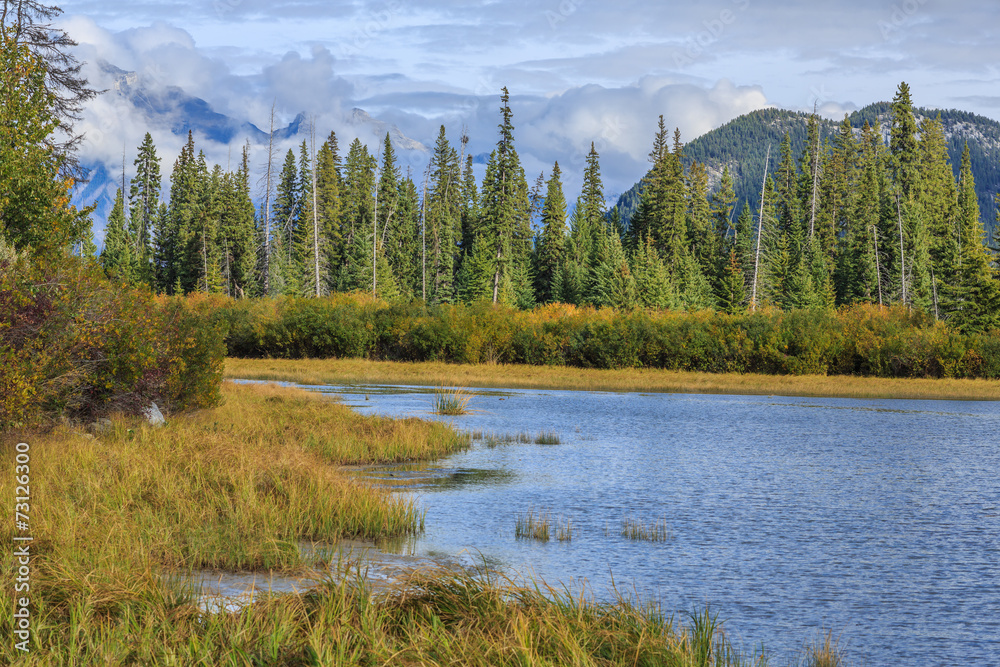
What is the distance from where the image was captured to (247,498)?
41.2 ft

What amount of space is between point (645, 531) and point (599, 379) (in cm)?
3583

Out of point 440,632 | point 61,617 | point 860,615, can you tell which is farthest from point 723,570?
point 61,617

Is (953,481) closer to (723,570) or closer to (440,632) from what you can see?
(723,570)

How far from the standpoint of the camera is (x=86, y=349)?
1711 centimetres

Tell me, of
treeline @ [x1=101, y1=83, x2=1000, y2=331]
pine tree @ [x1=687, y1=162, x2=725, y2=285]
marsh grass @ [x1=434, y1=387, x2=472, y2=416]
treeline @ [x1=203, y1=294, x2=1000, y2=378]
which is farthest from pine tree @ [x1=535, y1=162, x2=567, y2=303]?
marsh grass @ [x1=434, y1=387, x2=472, y2=416]

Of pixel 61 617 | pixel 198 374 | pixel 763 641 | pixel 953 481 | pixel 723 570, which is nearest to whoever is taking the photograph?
pixel 61 617

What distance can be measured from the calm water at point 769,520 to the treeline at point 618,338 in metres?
18.7

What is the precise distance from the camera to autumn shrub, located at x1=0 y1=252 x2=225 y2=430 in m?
14.5

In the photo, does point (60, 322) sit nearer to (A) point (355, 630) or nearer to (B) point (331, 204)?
(A) point (355, 630)

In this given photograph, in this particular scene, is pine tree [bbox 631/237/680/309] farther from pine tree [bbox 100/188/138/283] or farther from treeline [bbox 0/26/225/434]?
treeline [bbox 0/26/225/434]

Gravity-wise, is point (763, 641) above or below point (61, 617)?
below

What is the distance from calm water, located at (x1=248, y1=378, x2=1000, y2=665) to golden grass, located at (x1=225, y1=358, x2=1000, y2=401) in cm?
1452

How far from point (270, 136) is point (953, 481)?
197ft

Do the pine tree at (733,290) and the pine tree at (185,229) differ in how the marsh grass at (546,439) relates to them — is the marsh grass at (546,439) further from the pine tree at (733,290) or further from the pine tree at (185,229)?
the pine tree at (185,229)
